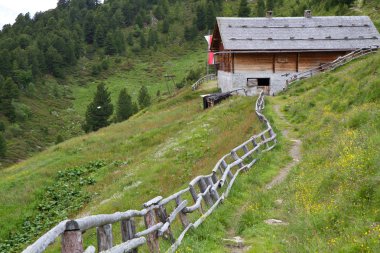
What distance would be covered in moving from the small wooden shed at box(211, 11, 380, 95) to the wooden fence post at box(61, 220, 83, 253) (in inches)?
1654

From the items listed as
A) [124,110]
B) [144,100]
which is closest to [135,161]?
[124,110]

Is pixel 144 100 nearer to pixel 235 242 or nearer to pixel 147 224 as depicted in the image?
pixel 235 242

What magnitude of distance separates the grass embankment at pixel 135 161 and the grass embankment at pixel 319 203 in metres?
5.73

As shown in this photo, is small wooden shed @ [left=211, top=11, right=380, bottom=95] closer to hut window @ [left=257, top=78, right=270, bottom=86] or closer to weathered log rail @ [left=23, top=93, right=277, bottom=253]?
hut window @ [left=257, top=78, right=270, bottom=86]

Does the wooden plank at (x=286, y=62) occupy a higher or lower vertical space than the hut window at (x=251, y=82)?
higher

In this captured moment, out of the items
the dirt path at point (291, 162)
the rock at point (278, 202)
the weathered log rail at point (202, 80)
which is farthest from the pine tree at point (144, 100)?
the rock at point (278, 202)

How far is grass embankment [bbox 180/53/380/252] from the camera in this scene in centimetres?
845

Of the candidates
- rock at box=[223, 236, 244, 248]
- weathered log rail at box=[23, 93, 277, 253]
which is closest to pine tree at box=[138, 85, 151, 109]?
weathered log rail at box=[23, 93, 277, 253]

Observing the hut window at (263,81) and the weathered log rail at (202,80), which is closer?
the hut window at (263,81)

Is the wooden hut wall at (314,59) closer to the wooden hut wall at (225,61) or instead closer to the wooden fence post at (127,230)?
the wooden hut wall at (225,61)

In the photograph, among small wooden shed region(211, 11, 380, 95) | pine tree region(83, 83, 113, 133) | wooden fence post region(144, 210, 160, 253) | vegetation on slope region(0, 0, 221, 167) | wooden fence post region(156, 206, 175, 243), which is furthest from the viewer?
vegetation on slope region(0, 0, 221, 167)

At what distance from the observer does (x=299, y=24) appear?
5103cm

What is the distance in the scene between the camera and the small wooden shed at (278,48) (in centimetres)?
4744

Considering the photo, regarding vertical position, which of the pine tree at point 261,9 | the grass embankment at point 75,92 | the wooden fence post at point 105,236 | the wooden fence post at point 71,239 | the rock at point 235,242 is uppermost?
the pine tree at point 261,9
